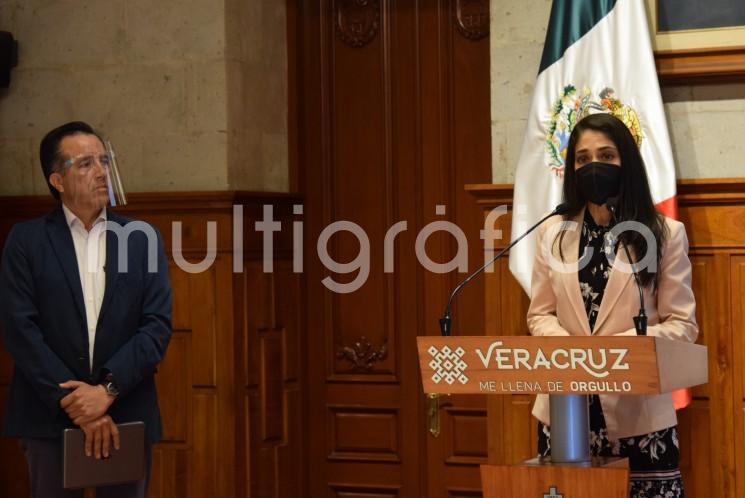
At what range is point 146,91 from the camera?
5285 millimetres

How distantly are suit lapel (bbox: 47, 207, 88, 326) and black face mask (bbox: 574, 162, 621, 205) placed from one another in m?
1.59

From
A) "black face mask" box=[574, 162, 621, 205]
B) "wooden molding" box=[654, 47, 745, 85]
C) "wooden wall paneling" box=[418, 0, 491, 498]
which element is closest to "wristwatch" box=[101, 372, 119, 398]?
"black face mask" box=[574, 162, 621, 205]

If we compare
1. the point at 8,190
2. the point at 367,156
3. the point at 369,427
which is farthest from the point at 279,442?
the point at 8,190

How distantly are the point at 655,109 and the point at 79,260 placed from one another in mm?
2099

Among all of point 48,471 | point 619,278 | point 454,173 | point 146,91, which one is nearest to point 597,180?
point 619,278

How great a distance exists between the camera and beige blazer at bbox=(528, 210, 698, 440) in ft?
10.4

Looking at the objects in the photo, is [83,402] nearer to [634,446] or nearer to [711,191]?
[634,446]

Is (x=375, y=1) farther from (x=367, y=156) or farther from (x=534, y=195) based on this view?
(x=534, y=195)

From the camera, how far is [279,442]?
543cm

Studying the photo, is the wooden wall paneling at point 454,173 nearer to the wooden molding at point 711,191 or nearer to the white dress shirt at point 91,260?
the wooden molding at point 711,191

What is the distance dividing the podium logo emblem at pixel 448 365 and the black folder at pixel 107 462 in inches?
54.9

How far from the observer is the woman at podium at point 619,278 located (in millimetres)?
3172

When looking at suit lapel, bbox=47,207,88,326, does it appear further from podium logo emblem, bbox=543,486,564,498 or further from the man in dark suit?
podium logo emblem, bbox=543,486,564,498

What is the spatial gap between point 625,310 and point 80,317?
1.67 m
